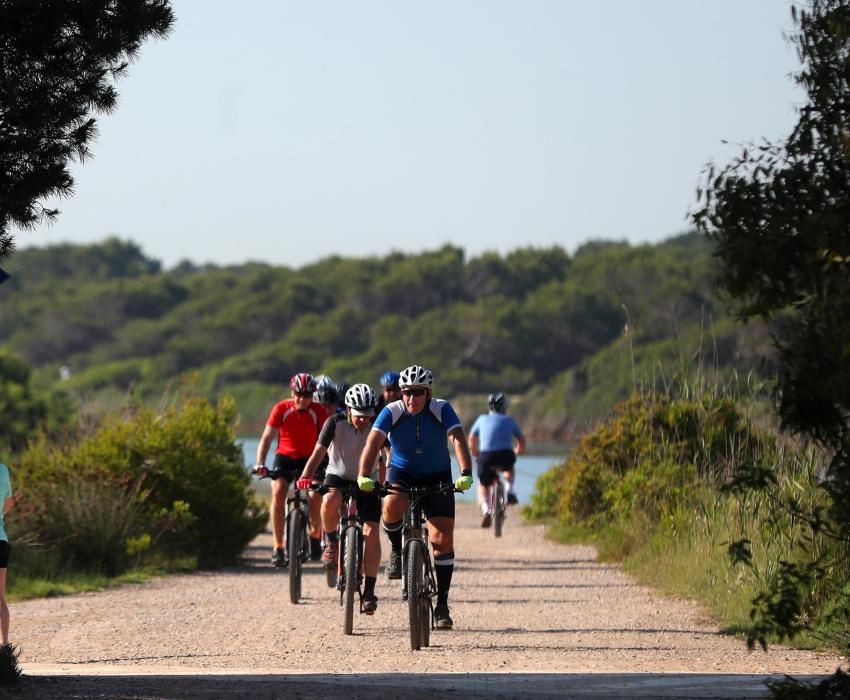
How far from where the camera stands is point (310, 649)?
41.1 ft

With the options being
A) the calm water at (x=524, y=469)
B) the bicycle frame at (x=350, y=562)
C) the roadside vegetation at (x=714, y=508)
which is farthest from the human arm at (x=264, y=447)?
the calm water at (x=524, y=469)

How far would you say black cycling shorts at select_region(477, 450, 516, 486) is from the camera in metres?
22.8

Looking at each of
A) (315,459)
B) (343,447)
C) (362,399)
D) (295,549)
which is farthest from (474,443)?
(362,399)

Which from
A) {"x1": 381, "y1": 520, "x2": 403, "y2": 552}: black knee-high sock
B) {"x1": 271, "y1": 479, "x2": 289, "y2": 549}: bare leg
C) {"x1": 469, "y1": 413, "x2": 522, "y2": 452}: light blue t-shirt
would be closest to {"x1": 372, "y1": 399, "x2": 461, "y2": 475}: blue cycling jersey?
{"x1": 381, "y1": 520, "x2": 403, "y2": 552}: black knee-high sock

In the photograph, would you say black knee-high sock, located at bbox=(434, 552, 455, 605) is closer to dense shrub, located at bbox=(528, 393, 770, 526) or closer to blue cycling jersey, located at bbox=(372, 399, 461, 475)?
blue cycling jersey, located at bbox=(372, 399, 461, 475)

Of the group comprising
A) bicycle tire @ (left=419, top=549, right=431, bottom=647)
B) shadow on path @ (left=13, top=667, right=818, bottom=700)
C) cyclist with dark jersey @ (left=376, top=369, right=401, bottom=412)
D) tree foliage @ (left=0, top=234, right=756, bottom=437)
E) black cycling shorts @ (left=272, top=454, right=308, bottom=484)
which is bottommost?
shadow on path @ (left=13, top=667, right=818, bottom=700)

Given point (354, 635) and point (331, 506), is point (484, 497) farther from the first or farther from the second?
point (354, 635)

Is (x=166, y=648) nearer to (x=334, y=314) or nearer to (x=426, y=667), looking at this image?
(x=426, y=667)

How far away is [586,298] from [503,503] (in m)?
69.7

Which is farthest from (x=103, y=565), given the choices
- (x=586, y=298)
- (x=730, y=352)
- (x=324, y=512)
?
(x=586, y=298)

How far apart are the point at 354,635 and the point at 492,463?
31.6 feet

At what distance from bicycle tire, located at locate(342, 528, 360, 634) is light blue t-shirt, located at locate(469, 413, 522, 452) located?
376 inches

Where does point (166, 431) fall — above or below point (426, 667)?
above

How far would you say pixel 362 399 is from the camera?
14.2 meters
